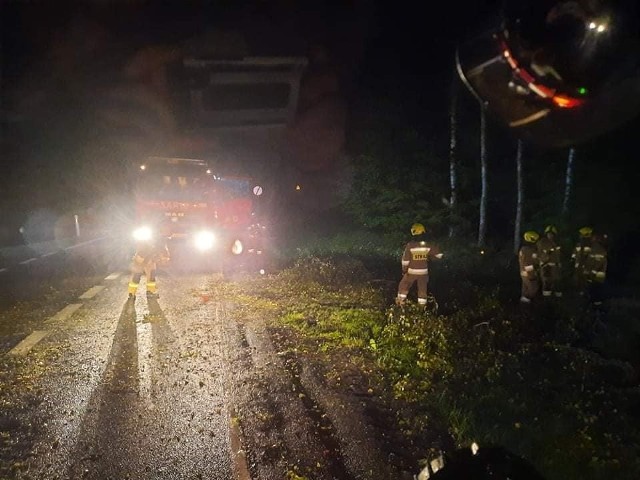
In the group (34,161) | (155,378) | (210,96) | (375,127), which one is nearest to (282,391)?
(155,378)

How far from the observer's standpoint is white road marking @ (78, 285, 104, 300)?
11.2m

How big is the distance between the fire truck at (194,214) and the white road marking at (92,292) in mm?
3902

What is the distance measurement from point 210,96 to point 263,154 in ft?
17.0

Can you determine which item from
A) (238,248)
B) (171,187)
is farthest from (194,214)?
(238,248)

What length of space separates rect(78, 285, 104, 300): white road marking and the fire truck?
3902 mm

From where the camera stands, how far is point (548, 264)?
1032 centimetres

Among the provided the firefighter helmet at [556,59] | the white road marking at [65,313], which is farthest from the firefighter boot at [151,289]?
the firefighter helmet at [556,59]

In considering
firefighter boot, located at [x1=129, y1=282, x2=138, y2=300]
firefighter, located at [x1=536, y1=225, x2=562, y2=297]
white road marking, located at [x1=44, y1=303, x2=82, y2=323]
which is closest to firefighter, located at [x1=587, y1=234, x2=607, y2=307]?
firefighter, located at [x1=536, y1=225, x2=562, y2=297]

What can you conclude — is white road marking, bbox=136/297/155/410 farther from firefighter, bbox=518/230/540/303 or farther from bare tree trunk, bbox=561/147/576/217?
bare tree trunk, bbox=561/147/576/217

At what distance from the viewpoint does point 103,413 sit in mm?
5137

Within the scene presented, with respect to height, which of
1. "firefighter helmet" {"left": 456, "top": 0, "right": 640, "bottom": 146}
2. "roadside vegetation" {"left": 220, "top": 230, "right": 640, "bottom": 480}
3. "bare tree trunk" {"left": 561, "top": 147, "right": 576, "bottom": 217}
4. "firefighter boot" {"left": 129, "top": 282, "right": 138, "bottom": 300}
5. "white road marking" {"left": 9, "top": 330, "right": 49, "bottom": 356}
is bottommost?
"roadside vegetation" {"left": 220, "top": 230, "right": 640, "bottom": 480}

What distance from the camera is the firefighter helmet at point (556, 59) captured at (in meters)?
2.87

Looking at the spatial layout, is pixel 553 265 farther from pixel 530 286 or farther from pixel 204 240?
pixel 204 240

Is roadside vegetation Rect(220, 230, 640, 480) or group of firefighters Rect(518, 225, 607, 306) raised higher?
group of firefighters Rect(518, 225, 607, 306)
